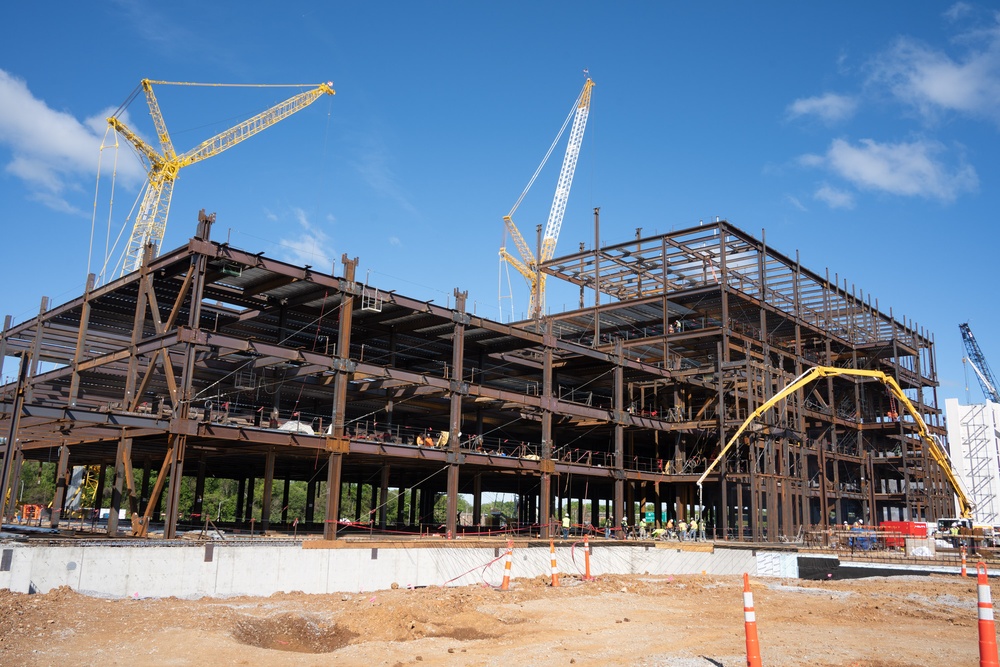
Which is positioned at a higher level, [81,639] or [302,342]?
[302,342]

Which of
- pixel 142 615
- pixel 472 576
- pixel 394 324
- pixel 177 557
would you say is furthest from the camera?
pixel 394 324

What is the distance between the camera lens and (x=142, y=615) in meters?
18.8

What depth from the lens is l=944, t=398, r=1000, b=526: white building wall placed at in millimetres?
74188

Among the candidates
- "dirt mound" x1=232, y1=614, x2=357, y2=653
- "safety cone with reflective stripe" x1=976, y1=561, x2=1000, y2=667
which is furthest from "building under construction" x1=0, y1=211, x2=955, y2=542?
"safety cone with reflective stripe" x1=976, y1=561, x2=1000, y2=667

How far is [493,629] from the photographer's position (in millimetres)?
18766

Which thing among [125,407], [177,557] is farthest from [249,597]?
[125,407]

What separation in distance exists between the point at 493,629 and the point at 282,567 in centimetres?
1121

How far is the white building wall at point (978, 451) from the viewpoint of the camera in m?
74.2

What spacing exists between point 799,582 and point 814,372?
61.8 ft

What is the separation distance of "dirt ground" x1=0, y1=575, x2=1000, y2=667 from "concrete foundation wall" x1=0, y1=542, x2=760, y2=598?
4.14 feet

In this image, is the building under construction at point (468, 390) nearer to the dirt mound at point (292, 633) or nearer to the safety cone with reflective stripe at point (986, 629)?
the dirt mound at point (292, 633)

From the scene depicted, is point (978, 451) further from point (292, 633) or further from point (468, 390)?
point (292, 633)

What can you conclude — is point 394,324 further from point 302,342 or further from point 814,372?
point 814,372

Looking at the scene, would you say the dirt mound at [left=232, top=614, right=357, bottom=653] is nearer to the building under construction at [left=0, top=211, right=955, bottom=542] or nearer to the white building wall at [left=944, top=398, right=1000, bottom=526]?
the building under construction at [left=0, top=211, right=955, bottom=542]
